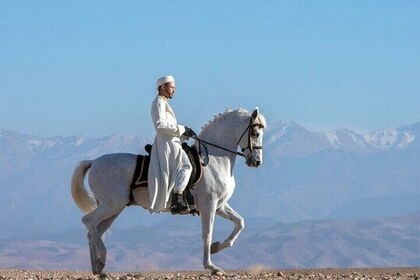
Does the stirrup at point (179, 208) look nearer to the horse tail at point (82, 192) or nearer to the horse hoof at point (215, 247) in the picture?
the horse hoof at point (215, 247)

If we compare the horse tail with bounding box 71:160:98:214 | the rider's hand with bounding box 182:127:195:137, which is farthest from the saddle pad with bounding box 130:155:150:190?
the horse tail with bounding box 71:160:98:214

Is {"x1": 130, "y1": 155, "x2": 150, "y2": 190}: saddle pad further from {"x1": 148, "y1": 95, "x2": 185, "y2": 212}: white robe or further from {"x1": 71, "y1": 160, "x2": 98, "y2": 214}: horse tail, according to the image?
{"x1": 71, "y1": 160, "x2": 98, "y2": 214}: horse tail

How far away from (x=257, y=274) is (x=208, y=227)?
1838 millimetres

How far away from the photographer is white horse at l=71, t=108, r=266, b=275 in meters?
19.9

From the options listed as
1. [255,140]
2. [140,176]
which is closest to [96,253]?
[140,176]

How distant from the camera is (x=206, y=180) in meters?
19.9

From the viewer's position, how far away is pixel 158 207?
779 inches

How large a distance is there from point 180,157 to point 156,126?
63 cm

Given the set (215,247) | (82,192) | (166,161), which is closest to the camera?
(166,161)

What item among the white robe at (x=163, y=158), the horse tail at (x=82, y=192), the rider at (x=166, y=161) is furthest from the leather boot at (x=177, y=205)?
the horse tail at (x=82, y=192)

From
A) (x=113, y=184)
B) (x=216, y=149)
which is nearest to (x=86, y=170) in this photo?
(x=113, y=184)

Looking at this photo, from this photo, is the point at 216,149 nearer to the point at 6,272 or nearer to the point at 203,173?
the point at 203,173

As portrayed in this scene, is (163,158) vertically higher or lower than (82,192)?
higher

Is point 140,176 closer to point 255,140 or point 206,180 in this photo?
point 206,180
